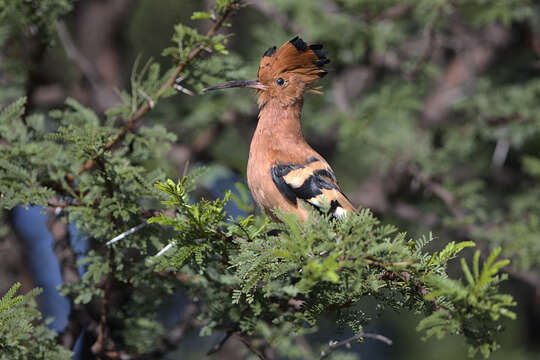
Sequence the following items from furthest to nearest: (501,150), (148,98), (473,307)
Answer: (501,150) → (148,98) → (473,307)

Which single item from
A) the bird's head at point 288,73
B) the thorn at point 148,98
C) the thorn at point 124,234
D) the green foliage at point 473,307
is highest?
the bird's head at point 288,73

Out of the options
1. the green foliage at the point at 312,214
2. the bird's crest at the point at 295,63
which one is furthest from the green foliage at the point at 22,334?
the bird's crest at the point at 295,63

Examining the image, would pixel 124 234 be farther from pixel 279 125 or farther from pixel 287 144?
pixel 279 125

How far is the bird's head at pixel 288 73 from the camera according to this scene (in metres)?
3.17

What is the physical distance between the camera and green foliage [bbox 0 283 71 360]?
1.86 m

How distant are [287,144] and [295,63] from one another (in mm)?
497

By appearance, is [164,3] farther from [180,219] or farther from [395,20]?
[180,219]

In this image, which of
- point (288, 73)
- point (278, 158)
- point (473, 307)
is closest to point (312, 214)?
point (473, 307)

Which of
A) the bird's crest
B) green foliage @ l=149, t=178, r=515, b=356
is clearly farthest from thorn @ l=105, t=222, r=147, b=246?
the bird's crest

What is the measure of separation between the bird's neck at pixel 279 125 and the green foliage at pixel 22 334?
4.72ft

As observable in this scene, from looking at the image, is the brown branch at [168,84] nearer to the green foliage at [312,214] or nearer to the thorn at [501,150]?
the green foliage at [312,214]

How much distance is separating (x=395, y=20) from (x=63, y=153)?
3.11 meters

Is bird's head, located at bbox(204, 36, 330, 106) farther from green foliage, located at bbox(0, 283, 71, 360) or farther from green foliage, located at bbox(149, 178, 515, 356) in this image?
green foliage, located at bbox(0, 283, 71, 360)

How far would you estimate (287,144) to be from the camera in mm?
3053
